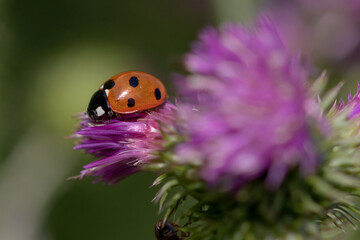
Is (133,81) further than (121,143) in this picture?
Yes

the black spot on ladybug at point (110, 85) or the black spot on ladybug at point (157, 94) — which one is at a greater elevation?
the black spot on ladybug at point (110, 85)

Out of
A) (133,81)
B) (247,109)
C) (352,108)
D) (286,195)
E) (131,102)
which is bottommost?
(286,195)

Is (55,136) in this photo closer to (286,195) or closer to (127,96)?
(127,96)

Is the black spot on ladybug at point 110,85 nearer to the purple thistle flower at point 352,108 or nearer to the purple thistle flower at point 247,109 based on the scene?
the purple thistle flower at point 247,109

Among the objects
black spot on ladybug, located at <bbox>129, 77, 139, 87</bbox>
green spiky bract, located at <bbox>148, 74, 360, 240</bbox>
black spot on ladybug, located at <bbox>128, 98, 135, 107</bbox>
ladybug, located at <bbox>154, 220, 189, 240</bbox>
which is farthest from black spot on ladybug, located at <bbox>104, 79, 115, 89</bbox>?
ladybug, located at <bbox>154, 220, 189, 240</bbox>

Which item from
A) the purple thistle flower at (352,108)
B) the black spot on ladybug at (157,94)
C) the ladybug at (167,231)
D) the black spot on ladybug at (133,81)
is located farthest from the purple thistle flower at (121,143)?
the purple thistle flower at (352,108)

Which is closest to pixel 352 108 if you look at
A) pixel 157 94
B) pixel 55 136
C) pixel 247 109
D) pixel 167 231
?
pixel 247 109

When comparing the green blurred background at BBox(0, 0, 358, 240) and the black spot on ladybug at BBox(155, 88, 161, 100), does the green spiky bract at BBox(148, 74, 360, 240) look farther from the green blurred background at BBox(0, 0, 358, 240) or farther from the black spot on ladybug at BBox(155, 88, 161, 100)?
the green blurred background at BBox(0, 0, 358, 240)
